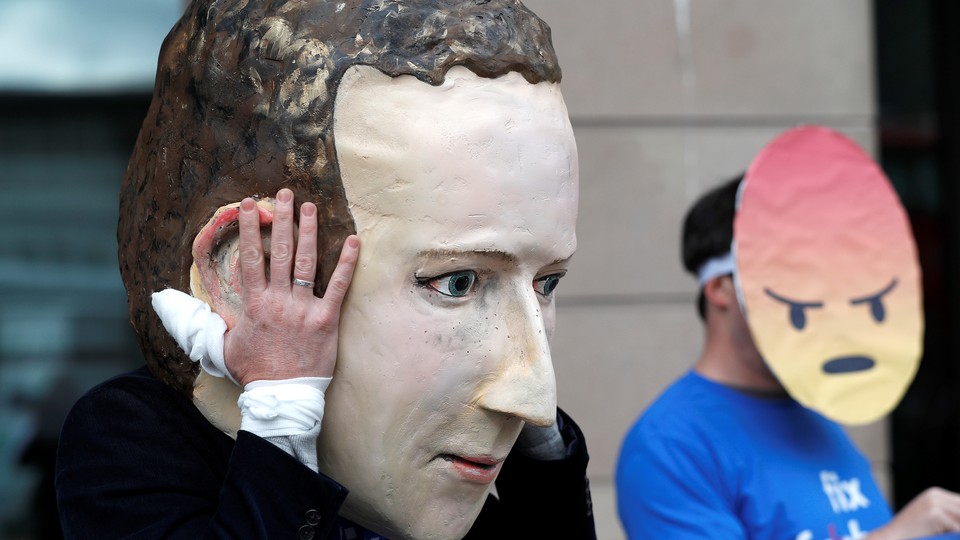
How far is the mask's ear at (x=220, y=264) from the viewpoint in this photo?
5.24 feet

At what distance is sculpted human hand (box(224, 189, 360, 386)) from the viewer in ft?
5.04

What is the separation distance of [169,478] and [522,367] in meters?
0.52

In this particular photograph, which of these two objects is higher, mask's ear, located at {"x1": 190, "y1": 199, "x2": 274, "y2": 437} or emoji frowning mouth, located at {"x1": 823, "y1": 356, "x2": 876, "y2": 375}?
mask's ear, located at {"x1": 190, "y1": 199, "x2": 274, "y2": 437}

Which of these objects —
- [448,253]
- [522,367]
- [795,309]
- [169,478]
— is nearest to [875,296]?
[795,309]

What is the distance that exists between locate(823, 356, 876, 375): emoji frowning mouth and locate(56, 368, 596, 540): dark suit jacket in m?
1.63

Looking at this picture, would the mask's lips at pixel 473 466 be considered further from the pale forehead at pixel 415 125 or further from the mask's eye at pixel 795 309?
the mask's eye at pixel 795 309

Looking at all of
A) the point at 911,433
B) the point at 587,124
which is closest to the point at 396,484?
the point at 587,124

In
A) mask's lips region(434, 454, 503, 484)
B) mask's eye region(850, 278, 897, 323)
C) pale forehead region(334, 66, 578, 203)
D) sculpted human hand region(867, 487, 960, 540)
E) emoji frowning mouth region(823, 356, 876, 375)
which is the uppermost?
pale forehead region(334, 66, 578, 203)

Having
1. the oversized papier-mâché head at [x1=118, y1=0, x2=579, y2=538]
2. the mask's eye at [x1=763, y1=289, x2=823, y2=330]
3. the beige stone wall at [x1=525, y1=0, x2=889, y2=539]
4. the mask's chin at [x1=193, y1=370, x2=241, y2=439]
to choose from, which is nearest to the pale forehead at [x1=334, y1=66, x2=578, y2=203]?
the oversized papier-mâché head at [x1=118, y1=0, x2=579, y2=538]

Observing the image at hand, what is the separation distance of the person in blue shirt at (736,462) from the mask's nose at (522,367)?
3.75ft

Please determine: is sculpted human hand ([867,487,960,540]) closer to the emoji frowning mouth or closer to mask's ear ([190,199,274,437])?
the emoji frowning mouth

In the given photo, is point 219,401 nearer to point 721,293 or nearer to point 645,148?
point 721,293

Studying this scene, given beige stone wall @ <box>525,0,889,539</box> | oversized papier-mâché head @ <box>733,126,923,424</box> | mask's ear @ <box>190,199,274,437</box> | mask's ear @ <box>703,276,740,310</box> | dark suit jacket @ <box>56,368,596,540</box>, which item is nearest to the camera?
dark suit jacket @ <box>56,368,596,540</box>

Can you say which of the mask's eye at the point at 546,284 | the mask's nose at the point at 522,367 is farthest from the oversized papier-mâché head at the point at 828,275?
the mask's nose at the point at 522,367
